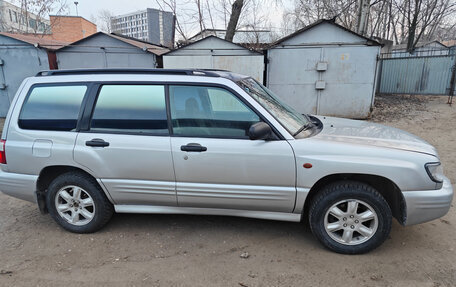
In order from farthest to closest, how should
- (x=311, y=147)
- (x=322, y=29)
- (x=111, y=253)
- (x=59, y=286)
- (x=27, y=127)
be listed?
(x=322, y=29) < (x=27, y=127) < (x=111, y=253) < (x=311, y=147) < (x=59, y=286)

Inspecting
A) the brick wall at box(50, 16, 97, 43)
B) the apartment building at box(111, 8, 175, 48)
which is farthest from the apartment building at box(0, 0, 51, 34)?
the apartment building at box(111, 8, 175, 48)

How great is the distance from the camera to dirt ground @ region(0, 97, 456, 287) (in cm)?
259

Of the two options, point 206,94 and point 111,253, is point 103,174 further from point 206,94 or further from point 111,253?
point 206,94

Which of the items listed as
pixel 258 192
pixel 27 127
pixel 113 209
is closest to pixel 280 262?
pixel 258 192

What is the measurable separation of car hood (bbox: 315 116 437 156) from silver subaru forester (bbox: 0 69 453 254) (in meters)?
0.02

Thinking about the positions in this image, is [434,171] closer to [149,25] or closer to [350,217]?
[350,217]

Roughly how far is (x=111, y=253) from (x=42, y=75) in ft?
6.90

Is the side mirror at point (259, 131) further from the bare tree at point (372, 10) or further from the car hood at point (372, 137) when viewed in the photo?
the bare tree at point (372, 10)

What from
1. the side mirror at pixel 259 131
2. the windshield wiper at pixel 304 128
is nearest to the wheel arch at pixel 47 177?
the side mirror at pixel 259 131

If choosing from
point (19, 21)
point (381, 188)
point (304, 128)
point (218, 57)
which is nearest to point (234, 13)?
point (218, 57)

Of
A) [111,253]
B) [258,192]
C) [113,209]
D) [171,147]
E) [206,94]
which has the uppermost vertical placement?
[206,94]

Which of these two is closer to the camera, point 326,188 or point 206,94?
point 326,188

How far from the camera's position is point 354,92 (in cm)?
936

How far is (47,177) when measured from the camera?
3.37 meters
